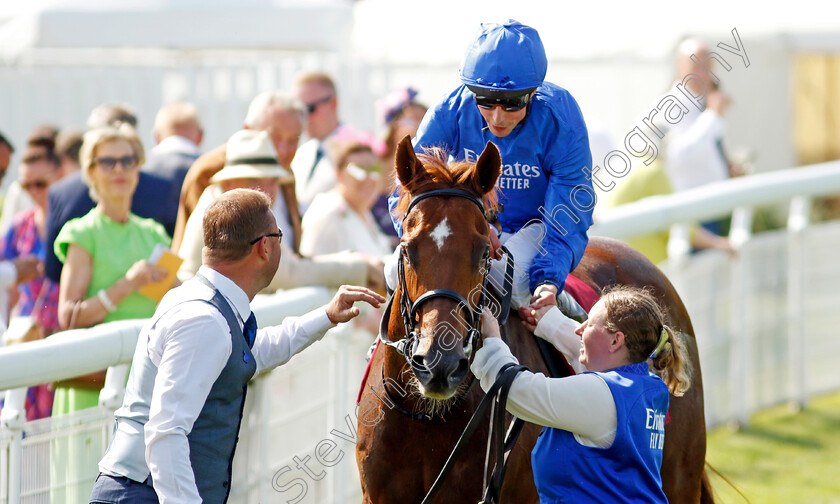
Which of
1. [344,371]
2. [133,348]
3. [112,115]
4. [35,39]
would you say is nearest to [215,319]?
[133,348]

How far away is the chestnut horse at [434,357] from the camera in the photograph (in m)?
2.94

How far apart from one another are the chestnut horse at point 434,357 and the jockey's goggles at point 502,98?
10.6 inches

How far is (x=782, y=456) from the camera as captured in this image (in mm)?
6770

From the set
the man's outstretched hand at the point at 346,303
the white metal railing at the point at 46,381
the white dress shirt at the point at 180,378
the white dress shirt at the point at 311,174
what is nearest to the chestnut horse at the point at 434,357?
the man's outstretched hand at the point at 346,303

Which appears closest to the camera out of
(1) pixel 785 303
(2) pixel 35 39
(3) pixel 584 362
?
(3) pixel 584 362

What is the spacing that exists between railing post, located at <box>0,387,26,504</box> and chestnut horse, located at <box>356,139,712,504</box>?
1.07 m

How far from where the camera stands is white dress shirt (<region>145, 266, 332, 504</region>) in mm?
2631

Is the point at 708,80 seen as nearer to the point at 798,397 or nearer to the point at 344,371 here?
the point at 798,397

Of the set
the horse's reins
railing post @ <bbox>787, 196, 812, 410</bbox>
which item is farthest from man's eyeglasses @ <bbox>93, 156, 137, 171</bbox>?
railing post @ <bbox>787, 196, 812, 410</bbox>

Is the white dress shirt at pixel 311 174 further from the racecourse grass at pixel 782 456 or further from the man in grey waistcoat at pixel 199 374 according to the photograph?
the man in grey waistcoat at pixel 199 374

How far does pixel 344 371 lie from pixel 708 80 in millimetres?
4917

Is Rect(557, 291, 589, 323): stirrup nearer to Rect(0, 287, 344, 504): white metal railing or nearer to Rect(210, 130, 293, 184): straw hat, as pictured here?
Rect(0, 287, 344, 504): white metal railing

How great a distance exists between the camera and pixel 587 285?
13.3ft

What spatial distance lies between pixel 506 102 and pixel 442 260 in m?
0.64
